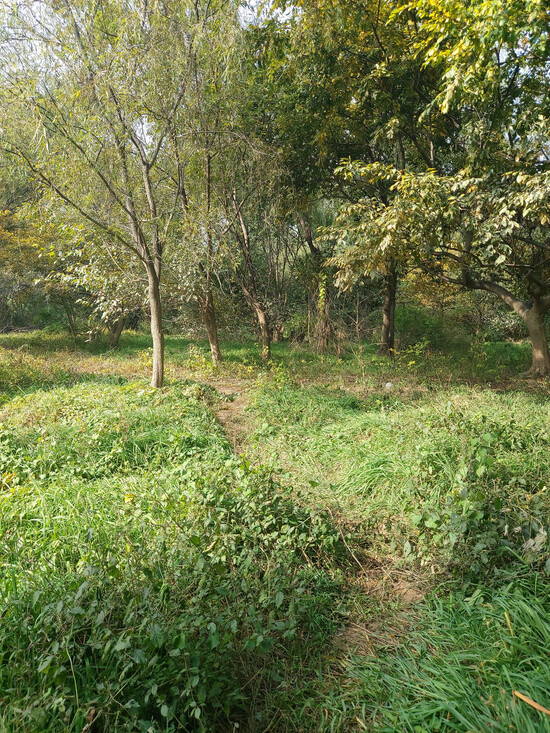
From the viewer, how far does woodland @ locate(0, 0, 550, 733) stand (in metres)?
1.97

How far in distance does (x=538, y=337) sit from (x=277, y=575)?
7.57 metres

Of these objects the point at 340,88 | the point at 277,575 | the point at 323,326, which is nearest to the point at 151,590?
the point at 277,575

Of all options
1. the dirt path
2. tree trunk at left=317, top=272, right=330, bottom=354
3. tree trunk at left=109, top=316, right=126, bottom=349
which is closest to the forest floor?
the dirt path

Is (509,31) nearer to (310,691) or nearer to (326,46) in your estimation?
(326,46)

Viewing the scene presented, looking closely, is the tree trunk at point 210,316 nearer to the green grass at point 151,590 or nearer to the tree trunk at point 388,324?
the tree trunk at point 388,324

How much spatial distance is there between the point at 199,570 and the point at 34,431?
326 cm

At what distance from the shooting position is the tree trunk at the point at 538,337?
811cm

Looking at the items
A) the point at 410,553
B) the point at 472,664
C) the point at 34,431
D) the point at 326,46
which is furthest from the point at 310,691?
the point at 326,46

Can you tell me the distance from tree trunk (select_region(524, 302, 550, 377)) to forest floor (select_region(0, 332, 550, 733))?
362 centimetres

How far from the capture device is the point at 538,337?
8227mm

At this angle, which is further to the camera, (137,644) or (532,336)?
(532,336)

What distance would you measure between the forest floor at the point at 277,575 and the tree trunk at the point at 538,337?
3622 millimetres

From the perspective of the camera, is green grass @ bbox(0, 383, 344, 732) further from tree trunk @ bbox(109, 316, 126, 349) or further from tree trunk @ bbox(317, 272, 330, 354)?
tree trunk @ bbox(109, 316, 126, 349)

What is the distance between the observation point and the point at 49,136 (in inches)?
221
